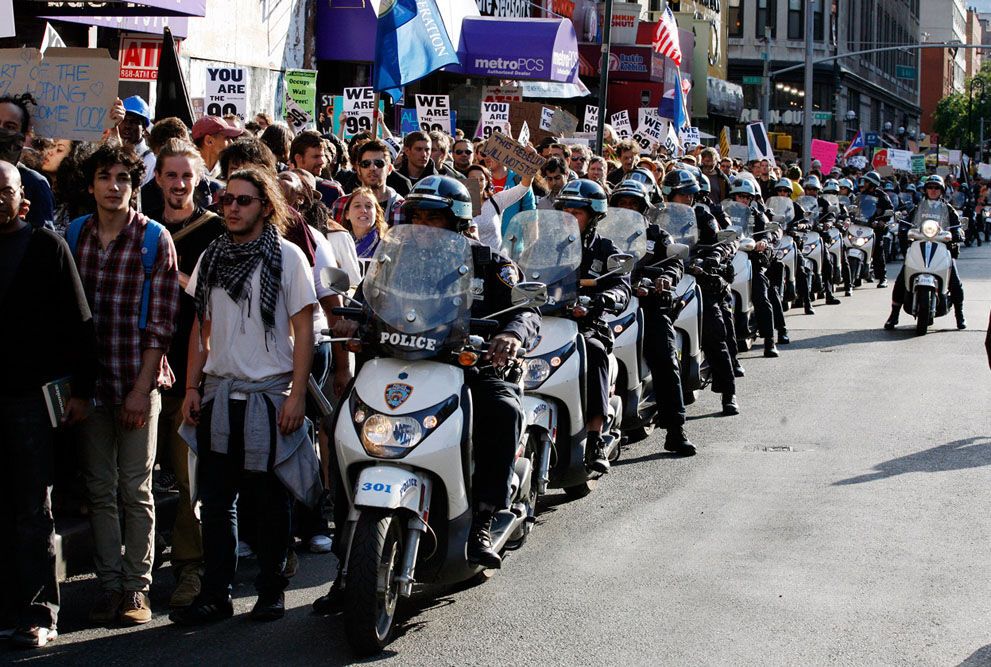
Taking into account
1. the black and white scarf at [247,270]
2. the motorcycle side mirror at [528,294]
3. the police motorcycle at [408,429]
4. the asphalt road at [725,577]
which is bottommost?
the asphalt road at [725,577]

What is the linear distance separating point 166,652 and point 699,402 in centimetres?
769

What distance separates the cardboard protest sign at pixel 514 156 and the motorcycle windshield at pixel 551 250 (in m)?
2.77

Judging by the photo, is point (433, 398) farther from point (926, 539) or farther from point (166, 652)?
point (926, 539)

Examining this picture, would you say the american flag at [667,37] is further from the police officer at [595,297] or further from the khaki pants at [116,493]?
the khaki pants at [116,493]

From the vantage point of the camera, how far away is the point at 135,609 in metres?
6.57

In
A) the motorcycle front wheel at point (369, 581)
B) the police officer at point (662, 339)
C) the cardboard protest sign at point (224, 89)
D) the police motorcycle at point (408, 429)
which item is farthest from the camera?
the cardboard protest sign at point (224, 89)

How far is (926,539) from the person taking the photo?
26.3 feet

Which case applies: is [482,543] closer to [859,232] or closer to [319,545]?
[319,545]

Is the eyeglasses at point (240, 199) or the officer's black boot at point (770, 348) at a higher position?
the eyeglasses at point (240, 199)

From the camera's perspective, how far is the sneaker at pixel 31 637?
612 cm

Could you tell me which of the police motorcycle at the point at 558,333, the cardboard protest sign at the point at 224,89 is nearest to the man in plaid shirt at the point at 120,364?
the police motorcycle at the point at 558,333

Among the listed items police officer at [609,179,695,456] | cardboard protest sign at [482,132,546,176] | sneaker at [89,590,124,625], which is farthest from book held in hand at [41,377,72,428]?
cardboard protest sign at [482,132,546,176]

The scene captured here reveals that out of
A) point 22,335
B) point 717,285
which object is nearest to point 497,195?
point 717,285

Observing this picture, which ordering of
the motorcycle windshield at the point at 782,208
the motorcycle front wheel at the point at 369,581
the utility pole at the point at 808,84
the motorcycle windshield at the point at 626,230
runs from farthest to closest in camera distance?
the utility pole at the point at 808,84 → the motorcycle windshield at the point at 782,208 → the motorcycle windshield at the point at 626,230 → the motorcycle front wheel at the point at 369,581
